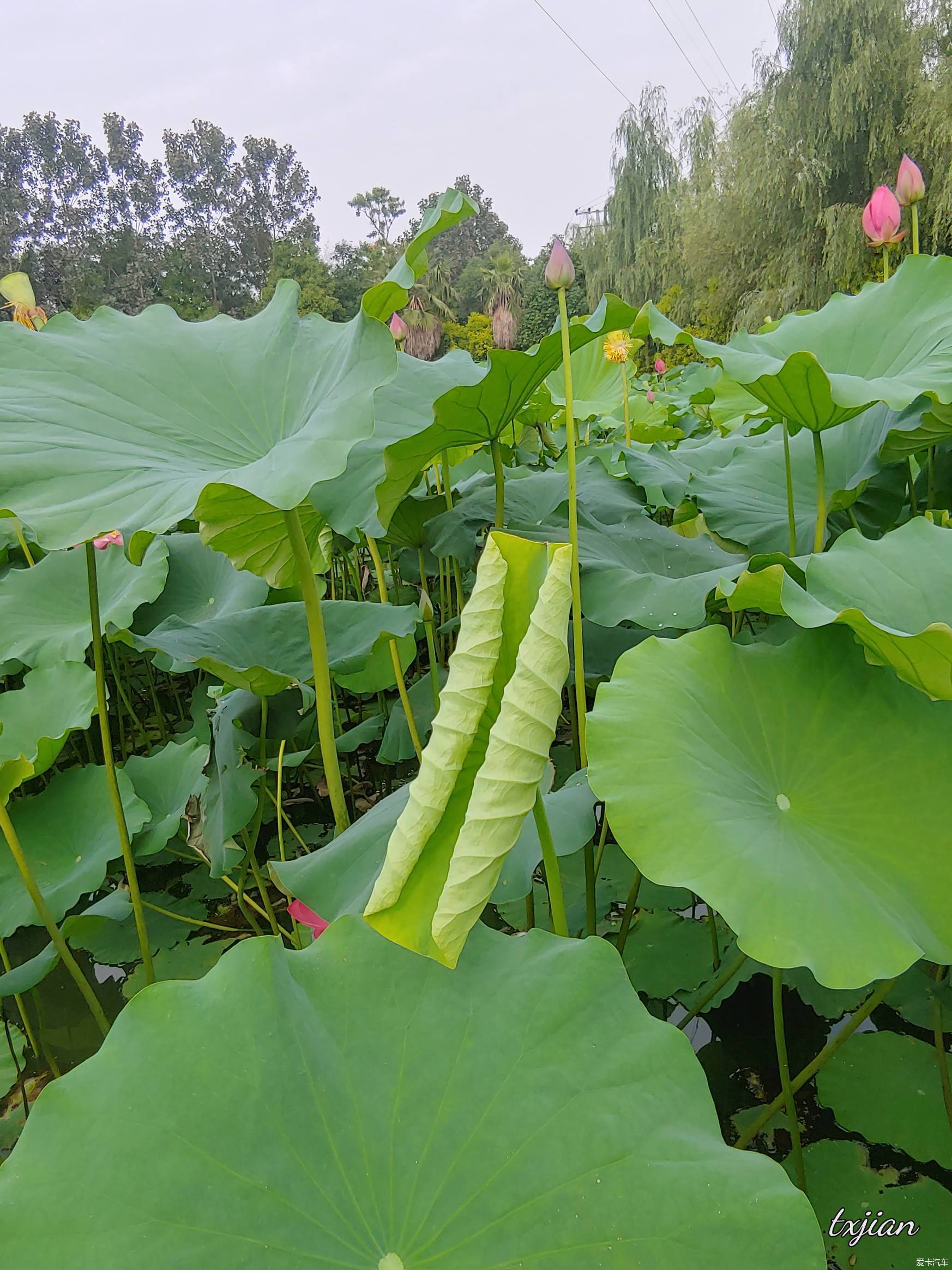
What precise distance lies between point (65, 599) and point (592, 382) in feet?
5.61

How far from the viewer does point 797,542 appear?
1115 mm

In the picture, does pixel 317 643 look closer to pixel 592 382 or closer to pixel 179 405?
pixel 179 405

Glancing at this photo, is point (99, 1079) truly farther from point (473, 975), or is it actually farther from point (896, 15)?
point (896, 15)

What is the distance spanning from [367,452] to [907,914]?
700 millimetres

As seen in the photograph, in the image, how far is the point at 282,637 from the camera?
1013mm

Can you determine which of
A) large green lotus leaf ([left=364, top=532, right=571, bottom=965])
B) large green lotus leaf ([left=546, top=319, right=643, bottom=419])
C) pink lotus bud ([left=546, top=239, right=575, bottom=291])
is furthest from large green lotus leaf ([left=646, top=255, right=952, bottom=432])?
large green lotus leaf ([left=546, top=319, right=643, bottom=419])

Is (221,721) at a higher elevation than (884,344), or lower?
lower

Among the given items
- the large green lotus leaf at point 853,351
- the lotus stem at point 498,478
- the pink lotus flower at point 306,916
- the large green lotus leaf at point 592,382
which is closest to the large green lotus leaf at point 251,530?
the lotus stem at point 498,478

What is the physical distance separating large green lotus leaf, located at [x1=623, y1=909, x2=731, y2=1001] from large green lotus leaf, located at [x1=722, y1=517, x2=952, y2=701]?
51 cm

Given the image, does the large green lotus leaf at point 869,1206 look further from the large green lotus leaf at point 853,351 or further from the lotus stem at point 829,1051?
the large green lotus leaf at point 853,351

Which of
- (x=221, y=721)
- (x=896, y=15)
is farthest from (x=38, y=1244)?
(x=896, y=15)

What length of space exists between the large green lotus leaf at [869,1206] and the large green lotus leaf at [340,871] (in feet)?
1.74

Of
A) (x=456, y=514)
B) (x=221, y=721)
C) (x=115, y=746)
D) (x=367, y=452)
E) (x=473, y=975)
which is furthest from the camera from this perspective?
(x=115, y=746)

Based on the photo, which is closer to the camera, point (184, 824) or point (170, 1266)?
point (170, 1266)
